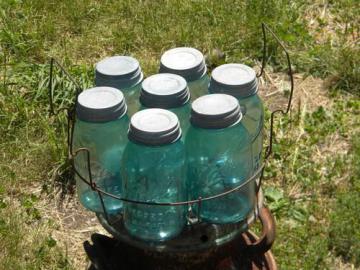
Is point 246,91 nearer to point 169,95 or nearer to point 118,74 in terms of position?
point 169,95

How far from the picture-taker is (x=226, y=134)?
2361mm

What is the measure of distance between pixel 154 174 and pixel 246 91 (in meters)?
0.47

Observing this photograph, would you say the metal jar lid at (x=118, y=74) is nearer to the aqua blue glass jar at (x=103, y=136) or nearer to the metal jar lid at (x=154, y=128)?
the aqua blue glass jar at (x=103, y=136)

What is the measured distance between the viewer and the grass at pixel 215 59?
3.46 meters

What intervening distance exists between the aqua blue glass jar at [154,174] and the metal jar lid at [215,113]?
0.25ft

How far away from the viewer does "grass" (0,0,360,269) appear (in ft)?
11.4

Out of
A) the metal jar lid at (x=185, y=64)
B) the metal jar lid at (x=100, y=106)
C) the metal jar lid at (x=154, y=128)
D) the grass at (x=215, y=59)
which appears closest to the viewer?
the metal jar lid at (x=154, y=128)

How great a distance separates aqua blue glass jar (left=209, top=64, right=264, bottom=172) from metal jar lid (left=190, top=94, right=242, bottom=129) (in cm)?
16

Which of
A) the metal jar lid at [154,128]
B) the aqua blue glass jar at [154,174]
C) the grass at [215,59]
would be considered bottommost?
the grass at [215,59]

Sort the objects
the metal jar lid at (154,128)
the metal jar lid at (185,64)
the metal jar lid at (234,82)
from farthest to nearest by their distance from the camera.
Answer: the metal jar lid at (185,64) < the metal jar lid at (234,82) < the metal jar lid at (154,128)

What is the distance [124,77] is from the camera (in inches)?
102

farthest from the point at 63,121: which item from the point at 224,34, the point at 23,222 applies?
the point at 224,34

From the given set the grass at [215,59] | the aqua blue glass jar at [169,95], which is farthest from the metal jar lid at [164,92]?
the grass at [215,59]

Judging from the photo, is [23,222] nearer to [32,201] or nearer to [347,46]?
[32,201]
